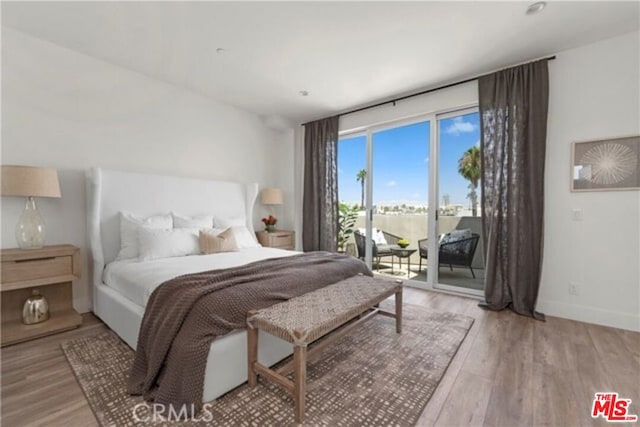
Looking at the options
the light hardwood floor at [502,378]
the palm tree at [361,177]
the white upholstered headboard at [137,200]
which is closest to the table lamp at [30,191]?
the white upholstered headboard at [137,200]

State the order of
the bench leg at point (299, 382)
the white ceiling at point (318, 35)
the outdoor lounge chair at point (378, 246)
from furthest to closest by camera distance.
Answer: the outdoor lounge chair at point (378, 246) → the white ceiling at point (318, 35) → the bench leg at point (299, 382)

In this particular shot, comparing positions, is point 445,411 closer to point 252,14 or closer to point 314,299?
point 314,299

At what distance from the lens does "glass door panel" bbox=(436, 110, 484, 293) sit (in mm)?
3436

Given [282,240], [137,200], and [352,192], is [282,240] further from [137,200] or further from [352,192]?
[137,200]

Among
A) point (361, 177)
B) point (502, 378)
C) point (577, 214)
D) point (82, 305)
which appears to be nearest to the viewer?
point (502, 378)

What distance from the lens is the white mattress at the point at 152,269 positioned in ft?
6.81

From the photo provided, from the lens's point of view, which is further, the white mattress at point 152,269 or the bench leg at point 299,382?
the white mattress at point 152,269

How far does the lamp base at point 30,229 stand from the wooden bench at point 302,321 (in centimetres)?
222

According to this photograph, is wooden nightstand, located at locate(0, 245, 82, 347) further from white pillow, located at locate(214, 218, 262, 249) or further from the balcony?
the balcony

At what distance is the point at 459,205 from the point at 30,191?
434 cm

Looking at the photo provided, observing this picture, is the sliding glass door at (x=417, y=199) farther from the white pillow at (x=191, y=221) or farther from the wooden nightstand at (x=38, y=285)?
the wooden nightstand at (x=38, y=285)

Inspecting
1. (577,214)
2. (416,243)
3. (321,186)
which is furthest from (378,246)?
(577,214)

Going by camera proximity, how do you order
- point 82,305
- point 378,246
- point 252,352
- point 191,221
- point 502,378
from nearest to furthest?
1. point 252,352
2. point 502,378
3. point 82,305
4. point 191,221
5. point 378,246

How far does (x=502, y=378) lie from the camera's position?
1.81 m
